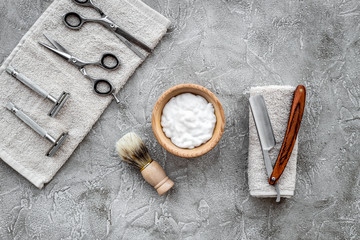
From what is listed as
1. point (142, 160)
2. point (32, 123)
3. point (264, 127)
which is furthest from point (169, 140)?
point (32, 123)

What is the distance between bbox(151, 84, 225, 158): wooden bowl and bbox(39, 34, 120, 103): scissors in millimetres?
124

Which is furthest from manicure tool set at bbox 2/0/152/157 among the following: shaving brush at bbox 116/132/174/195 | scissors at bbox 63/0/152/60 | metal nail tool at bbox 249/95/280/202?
metal nail tool at bbox 249/95/280/202

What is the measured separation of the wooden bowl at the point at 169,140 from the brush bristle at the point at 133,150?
0.07 m

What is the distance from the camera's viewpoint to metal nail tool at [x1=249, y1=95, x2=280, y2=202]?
77cm

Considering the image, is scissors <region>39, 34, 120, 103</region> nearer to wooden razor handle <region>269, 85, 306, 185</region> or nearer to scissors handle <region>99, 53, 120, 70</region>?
scissors handle <region>99, 53, 120, 70</region>

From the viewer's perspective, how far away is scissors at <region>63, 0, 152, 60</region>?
804mm

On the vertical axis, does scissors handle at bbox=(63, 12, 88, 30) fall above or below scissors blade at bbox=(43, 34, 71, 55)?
above

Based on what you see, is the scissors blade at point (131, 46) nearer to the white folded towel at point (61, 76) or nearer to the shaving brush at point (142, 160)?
the white folded towel at point (61, 76)

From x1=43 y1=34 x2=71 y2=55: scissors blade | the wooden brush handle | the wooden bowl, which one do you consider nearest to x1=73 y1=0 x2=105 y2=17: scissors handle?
x1=43 y1=34 x2=71 y2=55: scissors blade

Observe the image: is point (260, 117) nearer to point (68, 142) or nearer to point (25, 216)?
point (68, 142)

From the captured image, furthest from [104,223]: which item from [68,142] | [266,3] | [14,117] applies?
[266,3]

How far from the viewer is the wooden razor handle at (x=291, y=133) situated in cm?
76

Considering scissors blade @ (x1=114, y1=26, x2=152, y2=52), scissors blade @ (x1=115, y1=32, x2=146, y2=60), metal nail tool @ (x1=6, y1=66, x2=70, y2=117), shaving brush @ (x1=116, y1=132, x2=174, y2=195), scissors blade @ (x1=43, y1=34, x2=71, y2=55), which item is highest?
scissors blade @ (x1=114, y1=26, x2=152, y2=52)

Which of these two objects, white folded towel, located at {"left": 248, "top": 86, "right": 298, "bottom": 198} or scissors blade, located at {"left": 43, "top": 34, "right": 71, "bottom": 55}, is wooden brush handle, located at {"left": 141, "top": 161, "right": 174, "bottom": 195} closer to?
white folded towel, located at {"left": 248, "top": 86, "right": 298, "bottom": 198}
